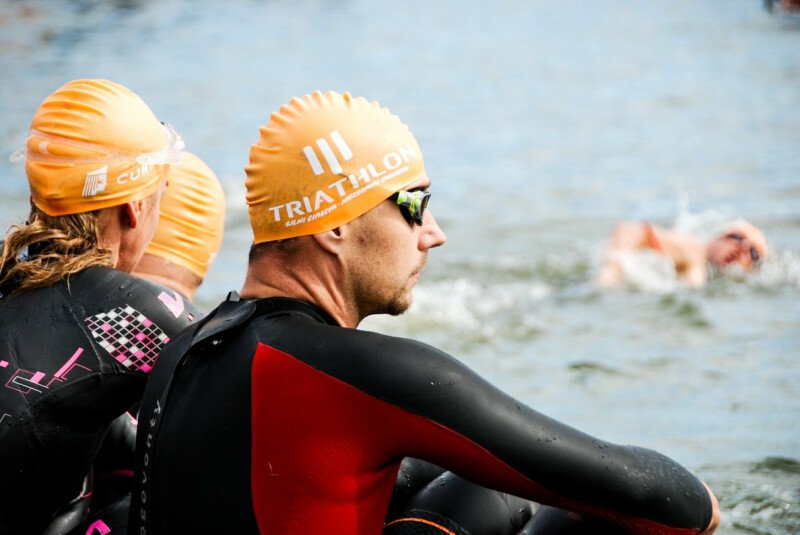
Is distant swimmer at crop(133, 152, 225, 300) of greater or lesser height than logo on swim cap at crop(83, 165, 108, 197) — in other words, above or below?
below

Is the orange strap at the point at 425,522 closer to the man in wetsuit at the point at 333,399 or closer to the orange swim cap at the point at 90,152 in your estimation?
the man in wetsuit at the point at 333,399

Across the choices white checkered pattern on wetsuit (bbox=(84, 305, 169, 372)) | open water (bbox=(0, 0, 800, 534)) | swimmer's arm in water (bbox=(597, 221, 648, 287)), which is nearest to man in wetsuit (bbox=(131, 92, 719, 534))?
white checkered pattern on wetsuit (bbox=(84, 305, 169, 372))

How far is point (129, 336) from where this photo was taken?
3475 mm

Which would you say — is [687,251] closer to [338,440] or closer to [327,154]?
[327,154]

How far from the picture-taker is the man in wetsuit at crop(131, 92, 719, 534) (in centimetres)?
264

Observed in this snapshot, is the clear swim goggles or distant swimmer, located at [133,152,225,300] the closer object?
the clear swim goggles

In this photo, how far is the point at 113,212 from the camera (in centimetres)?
380

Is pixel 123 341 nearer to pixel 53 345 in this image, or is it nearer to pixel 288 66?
pixel 53 345

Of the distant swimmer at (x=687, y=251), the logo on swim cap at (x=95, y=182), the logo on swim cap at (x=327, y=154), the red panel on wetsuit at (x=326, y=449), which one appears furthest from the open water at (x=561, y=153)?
the logo on swim cap at (x=95, y=182)

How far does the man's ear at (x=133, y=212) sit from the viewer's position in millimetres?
3809

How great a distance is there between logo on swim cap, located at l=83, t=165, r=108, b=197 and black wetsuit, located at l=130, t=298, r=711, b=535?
1.07m

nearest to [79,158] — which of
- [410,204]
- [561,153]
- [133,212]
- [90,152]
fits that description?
[90,152]

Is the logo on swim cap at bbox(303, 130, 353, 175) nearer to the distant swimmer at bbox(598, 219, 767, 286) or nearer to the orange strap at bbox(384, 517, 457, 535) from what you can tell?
the orange strap at bbox(384, 517, 457, 535)

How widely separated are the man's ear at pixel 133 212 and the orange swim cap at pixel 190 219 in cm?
111
